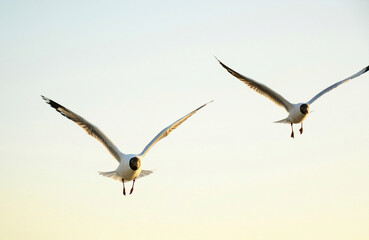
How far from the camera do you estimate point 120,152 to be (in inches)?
945

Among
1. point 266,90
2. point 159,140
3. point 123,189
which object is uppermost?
point 266,90

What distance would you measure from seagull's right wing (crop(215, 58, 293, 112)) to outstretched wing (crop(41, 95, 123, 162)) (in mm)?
5304

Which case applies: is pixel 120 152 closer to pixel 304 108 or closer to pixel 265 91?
pixel 265 91

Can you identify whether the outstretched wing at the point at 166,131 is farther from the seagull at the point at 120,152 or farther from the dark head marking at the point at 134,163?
the dark head marking at the point at 134,163

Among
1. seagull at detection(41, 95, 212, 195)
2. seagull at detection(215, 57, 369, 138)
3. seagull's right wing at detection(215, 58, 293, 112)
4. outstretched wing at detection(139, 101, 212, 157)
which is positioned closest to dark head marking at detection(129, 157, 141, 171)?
seagull at detection(41, 95, 212, 195)

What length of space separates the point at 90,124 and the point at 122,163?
68.4 inches

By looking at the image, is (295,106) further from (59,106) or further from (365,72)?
(59,106)

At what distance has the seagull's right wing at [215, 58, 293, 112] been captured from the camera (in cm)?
2670

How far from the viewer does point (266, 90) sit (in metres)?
27.4

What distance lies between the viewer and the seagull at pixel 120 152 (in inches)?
891

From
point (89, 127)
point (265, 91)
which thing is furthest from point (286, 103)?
point (89, 127)

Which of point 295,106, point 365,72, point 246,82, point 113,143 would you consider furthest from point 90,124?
point 365,72

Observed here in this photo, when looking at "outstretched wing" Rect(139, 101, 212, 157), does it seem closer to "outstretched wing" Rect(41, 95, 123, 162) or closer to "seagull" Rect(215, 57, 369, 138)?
"outstretched wing" Rect(41, 95, 123, 162)

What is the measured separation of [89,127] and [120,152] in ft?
4.67
